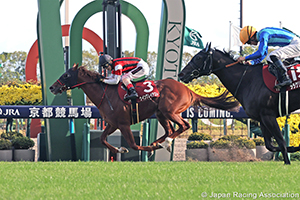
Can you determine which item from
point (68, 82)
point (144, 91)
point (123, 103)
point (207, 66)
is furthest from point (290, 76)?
point (68, 82)

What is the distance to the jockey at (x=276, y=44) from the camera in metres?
6.27

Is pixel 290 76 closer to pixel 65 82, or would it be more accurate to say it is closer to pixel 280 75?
pixel 280 75

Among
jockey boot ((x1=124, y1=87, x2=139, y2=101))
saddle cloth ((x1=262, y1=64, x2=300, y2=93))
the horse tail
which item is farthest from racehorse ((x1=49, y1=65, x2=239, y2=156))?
saddle cloth ((x1=262, y1=64, x2=300, y2=93))

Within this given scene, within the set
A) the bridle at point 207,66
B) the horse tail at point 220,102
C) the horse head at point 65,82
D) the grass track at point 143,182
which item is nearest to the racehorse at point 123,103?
the horse head at point 65,82

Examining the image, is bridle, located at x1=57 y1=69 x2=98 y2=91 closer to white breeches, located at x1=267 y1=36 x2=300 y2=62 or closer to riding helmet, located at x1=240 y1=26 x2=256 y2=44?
riding helmet, located at x1=240 y1=26 x2=256 y2=44

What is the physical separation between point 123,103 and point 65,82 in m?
1.12

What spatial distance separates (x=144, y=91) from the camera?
7.26 meters

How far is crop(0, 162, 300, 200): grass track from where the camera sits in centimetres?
424

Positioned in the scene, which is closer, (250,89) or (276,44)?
(250,89)

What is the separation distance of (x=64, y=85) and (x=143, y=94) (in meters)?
1.42

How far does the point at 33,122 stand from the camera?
1684 centimetres

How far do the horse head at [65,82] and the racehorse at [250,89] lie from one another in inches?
77.6

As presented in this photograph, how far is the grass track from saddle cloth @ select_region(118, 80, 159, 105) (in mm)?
1379

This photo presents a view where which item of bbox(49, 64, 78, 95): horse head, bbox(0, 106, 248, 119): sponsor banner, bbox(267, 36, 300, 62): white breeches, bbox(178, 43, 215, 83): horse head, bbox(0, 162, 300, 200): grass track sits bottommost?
bbox(0, 162, 300, 200): grass track
